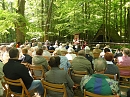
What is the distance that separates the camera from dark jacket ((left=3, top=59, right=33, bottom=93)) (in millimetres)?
4100

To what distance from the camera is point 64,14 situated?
25266 millimetres

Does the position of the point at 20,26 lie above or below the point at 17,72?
above

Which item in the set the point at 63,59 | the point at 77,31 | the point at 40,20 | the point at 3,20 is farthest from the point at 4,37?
the point at 63,59

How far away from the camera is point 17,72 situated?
13.4 ft

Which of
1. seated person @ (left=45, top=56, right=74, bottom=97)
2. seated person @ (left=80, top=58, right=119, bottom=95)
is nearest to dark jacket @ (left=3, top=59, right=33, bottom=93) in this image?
seated person @ (left=45, top=56, right=74, bottom=97)

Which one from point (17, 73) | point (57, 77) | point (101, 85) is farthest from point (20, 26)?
point (101, 85)

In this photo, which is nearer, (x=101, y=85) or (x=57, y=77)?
(x=101, y=85)

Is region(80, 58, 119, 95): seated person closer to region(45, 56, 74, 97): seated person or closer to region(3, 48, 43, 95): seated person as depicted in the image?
region(45, 56, 74, 97): seated person

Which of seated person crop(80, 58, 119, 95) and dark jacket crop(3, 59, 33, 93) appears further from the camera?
dark jacket crop(3, 59, 33, 93)

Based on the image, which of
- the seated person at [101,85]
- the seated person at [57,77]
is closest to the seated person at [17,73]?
the seated person at [57,77]

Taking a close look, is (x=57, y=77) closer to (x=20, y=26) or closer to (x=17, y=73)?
(x=17, y=73)

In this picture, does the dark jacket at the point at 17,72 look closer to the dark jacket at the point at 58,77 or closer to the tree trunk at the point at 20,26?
the dark jacket at the point at 58,77

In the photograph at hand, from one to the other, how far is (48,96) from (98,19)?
74.4 feet

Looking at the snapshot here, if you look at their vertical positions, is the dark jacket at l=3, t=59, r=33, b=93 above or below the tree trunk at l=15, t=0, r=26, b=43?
below
